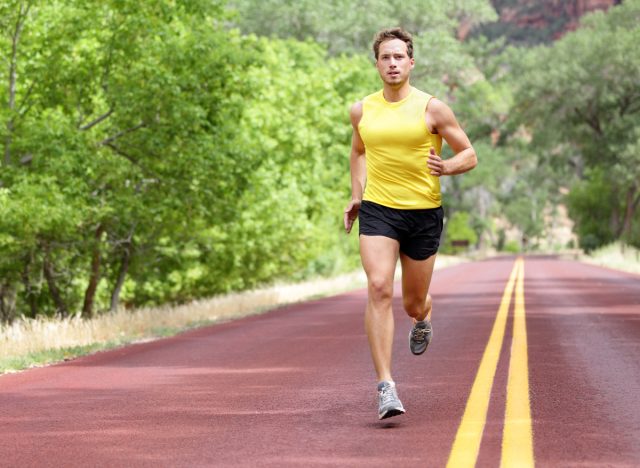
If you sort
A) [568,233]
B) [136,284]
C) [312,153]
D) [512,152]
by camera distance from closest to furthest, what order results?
[136,284], [312,153], [512,152], [568,233]

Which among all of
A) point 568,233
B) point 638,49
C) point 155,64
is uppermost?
point 638,49

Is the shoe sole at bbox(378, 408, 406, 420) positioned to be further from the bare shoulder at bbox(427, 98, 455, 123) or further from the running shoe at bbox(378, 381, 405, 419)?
the bare shoulder at bbox(427, 98, 455, 123)

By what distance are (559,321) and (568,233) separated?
127509 millimetres

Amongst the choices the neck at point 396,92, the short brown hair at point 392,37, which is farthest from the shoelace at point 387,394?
the short brown hair at point 392,37

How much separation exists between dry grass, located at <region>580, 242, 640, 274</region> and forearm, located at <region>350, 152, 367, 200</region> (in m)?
31.5

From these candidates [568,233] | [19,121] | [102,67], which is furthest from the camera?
[568,233]

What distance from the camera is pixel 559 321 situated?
15.2 metres

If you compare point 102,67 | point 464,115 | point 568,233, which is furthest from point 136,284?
point 568,233

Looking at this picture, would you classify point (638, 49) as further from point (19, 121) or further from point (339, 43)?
point (19, 121)

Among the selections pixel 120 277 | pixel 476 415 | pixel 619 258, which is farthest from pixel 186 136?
pixel 619 258

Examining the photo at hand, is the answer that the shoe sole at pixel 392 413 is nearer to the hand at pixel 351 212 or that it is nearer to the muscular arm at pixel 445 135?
the hand at pixel 351 212

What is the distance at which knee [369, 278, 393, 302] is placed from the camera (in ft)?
22.1

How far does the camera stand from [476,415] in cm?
680

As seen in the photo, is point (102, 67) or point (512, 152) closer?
point (102, 67)
